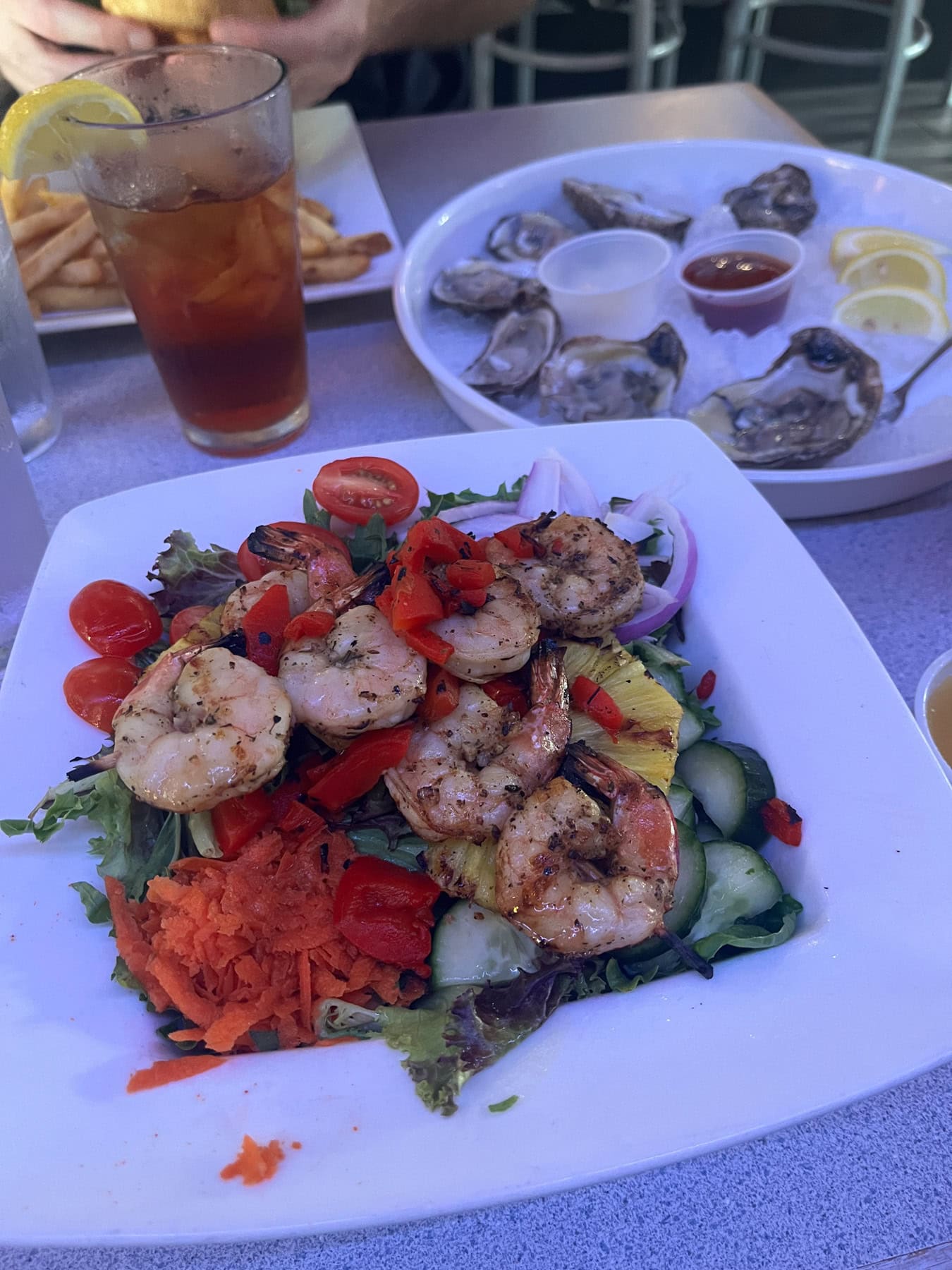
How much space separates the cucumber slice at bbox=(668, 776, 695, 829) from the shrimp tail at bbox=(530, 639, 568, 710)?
230 millimetres

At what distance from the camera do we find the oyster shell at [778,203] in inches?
125

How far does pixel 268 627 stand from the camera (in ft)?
5.09

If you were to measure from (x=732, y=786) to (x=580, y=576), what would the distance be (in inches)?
17.2

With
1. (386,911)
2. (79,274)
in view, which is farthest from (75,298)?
(386,911)

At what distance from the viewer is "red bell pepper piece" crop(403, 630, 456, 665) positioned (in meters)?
1.40

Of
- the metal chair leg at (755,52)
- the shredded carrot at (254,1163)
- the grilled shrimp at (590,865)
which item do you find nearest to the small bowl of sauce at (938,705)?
the grilled shrimp at (590,865)

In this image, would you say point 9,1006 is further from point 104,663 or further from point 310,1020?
point 104,663

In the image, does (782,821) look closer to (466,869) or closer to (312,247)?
(466,869)

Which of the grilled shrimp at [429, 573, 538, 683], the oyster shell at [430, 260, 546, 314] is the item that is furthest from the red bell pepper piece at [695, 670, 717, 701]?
the oyster shell at [430, 260, 546, 314]

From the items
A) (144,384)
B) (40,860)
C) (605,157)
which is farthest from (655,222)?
(40,860)

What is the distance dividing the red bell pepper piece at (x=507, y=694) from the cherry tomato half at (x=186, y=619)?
565mm

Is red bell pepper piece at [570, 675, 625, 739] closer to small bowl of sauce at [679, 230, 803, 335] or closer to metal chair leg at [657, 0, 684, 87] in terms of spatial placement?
small bowl of sauce at [679, 230, 803, 335]

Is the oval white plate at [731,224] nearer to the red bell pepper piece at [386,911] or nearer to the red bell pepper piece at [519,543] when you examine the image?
the red bell pepper piece at [519,543]

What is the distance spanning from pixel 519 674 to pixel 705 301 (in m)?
1.79
